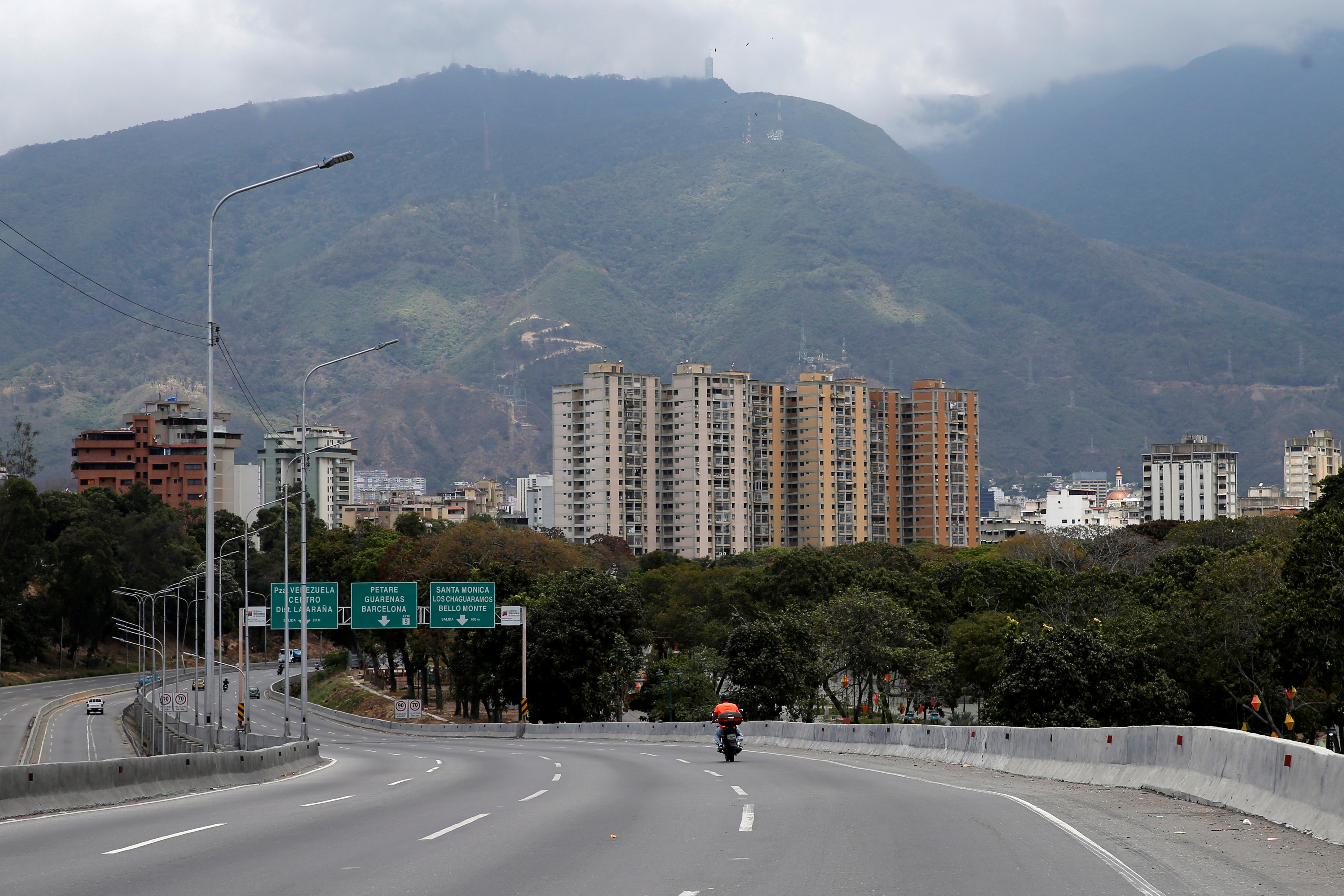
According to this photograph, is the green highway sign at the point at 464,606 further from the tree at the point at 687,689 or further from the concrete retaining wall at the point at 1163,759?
the concrete retaining wall at the point at 1163,759

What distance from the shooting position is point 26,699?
324ft

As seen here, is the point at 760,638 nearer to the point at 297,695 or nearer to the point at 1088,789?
the point at 1088,789

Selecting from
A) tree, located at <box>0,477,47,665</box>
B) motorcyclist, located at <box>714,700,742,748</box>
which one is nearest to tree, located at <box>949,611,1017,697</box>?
motorcyclist, located at <box>714,700,742,748</box>

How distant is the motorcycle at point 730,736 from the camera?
35969 millimetres

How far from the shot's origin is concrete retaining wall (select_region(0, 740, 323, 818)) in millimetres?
19359

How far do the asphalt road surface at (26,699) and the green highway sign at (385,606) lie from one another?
16.4 metres

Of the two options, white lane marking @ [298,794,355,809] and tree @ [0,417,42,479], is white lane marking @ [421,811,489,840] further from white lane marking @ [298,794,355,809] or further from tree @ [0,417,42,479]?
tree @ [0,417,42,479]

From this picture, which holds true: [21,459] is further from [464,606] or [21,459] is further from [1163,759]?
[1163,759]

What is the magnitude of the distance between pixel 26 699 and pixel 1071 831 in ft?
326

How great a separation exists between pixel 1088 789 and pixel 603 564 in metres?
127

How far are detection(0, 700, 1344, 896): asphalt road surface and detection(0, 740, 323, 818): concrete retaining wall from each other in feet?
1.84

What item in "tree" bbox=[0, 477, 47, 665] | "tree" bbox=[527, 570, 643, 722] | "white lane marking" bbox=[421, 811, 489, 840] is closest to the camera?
"white lane marking" bbox=[421, 811, 489, 840]

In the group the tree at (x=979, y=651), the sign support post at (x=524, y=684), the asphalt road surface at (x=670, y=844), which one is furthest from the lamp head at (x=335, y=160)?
the tree at (x=979, y=651)

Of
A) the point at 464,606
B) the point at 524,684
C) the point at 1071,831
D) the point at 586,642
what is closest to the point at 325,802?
the point at 1071,831
